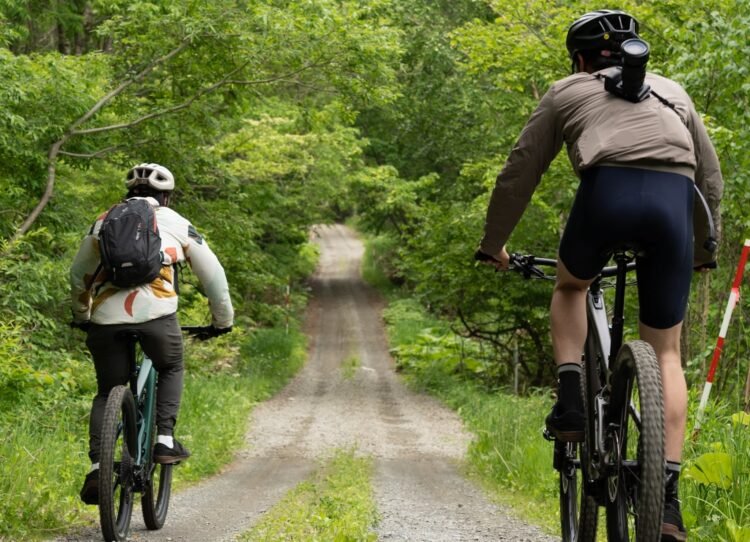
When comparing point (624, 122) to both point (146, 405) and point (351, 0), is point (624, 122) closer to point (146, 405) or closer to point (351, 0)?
point (146, 405)

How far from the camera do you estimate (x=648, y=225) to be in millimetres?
3332

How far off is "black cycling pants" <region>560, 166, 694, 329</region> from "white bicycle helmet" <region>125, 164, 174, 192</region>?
287cm

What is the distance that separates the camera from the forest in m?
9.16

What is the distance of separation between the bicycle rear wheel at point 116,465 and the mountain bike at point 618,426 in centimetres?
218

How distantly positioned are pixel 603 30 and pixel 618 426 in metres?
1.51

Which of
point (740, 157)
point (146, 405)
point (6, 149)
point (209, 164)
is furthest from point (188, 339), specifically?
point (146, 405)

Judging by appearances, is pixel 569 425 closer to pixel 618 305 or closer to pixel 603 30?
pixel 618 305

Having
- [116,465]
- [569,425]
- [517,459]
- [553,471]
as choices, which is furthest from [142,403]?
[517,459]

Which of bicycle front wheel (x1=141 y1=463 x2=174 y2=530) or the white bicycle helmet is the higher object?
the white bicycle helmet

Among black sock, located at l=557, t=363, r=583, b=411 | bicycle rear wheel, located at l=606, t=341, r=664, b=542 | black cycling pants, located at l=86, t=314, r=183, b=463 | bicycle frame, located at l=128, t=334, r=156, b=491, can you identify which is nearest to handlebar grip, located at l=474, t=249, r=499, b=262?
black sock, located at l=557, t=363, r=583, b=411

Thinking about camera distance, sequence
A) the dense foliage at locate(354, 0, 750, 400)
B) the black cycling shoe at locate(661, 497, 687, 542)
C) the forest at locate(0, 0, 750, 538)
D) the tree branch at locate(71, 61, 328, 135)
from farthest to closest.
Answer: the tree branch at locate(71, 61, 328, 135) < the dense foliage at locate(354, 0, 750, 400) < the forest at locate(0, 0, 750, 538) < the black cycling shoe at locate(661, 497, 687, 542)

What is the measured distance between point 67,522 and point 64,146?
24.9 feet

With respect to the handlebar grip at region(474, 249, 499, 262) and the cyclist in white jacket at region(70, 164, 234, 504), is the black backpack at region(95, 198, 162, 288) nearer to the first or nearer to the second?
the cyclist in white jacket at region(70, 164, 234, 504)

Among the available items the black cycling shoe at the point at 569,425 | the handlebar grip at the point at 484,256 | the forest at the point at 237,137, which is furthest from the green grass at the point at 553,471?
the forest at the point at 237,137
